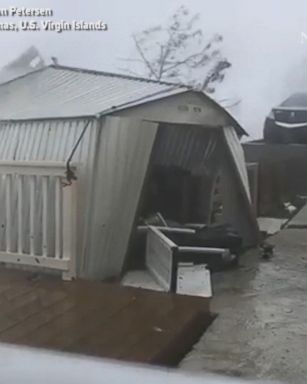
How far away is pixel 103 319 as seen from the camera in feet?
7.06

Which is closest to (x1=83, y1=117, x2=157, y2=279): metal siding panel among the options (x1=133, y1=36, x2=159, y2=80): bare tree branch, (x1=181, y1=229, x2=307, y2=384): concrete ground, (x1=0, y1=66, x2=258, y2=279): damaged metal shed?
(x1=0, y1=66, x2=258, y2=279): damaged metal shed

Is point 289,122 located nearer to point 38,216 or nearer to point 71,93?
point 71,93

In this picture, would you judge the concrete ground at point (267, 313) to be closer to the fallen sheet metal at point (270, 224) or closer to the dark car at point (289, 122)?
the fallen sheet metal at point (270, 224)

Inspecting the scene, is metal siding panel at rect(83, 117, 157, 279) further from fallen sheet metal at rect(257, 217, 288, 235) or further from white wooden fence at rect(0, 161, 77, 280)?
fallen sheet metal at rect(257, 217, 288, 235)

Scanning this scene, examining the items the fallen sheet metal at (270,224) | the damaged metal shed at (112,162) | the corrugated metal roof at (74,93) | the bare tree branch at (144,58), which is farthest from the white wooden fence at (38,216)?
the fallen sheet metal at (270,224)

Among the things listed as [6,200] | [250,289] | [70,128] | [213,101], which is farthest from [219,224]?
[6,200]

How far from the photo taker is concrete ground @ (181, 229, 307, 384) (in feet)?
6.47

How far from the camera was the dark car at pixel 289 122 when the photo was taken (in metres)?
1.90

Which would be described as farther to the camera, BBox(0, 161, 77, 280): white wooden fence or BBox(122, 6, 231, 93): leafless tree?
BBox(0, 161, 77, 280): white wooden fence

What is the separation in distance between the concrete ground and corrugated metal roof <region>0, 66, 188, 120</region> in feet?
1.76

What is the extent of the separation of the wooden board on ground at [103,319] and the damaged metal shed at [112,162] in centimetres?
9

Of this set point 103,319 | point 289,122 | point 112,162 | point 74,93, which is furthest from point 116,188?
point 289,122

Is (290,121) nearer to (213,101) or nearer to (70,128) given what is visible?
(213,101)

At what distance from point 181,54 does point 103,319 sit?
0.82 m
